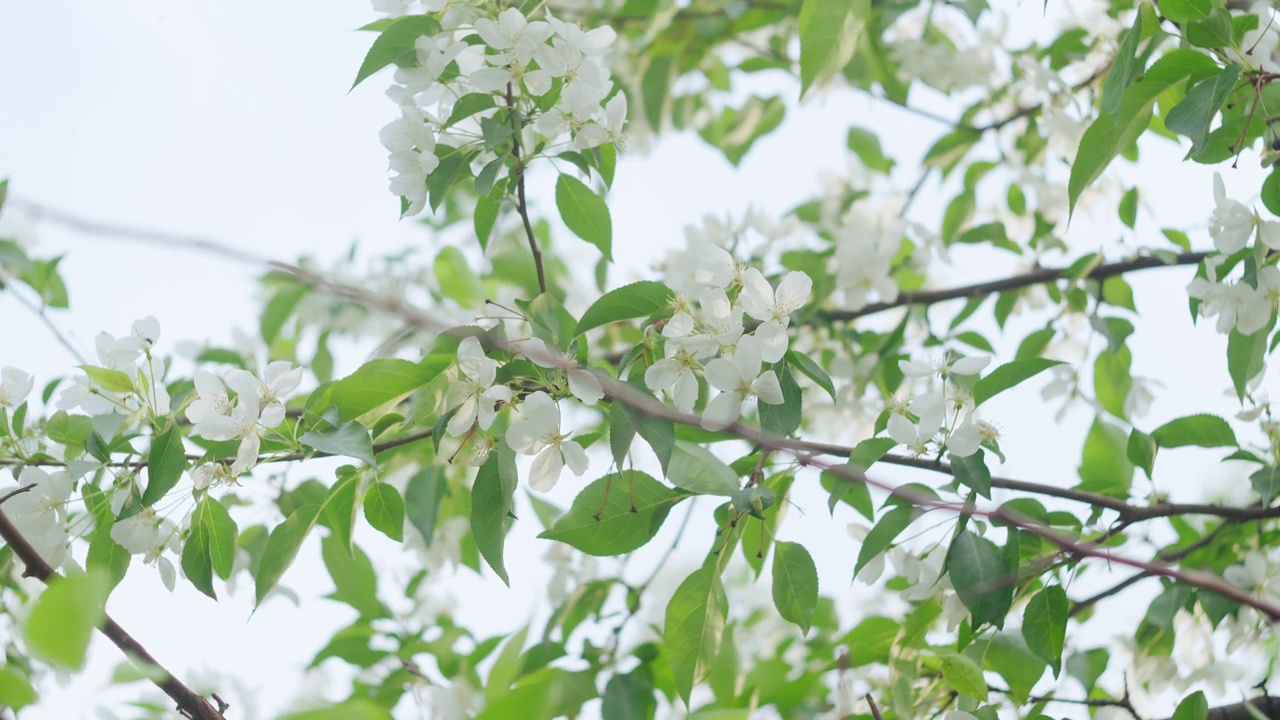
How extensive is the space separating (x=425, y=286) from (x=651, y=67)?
2.72ft

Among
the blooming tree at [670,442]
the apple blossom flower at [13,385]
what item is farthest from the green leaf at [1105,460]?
the apple blossom flower at [13,385]

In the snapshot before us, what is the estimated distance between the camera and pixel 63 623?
39cm

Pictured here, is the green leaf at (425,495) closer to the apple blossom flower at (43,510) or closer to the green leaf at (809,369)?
the apple blossom flower at (43,510)

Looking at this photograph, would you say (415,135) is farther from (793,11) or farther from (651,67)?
(651,67)

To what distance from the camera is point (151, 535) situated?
100 cm

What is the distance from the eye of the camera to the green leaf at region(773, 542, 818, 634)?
Answer: 1.04m

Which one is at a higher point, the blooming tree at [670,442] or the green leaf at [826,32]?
the green leaf at [826,32]

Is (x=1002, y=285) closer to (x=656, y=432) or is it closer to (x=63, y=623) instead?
(x=656, y=432)

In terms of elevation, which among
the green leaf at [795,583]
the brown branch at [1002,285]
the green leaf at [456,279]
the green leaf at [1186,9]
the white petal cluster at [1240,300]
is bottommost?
the green leaf at [795,583]

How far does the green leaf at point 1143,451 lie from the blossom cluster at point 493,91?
0.74 metres

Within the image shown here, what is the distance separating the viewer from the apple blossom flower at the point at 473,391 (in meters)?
0.91

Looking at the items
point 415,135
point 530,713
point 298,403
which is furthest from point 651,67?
point 530,713

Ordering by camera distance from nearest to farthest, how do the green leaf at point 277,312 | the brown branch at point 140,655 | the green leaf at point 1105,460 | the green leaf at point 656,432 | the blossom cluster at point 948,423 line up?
the brown branch at point 140,655
the green leaf at point 656,432
the blossom cluster at point 948,423
the green leaf at point 1105,460
the green leaf at point 277,312

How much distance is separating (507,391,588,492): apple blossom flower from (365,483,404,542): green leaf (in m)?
0.18
